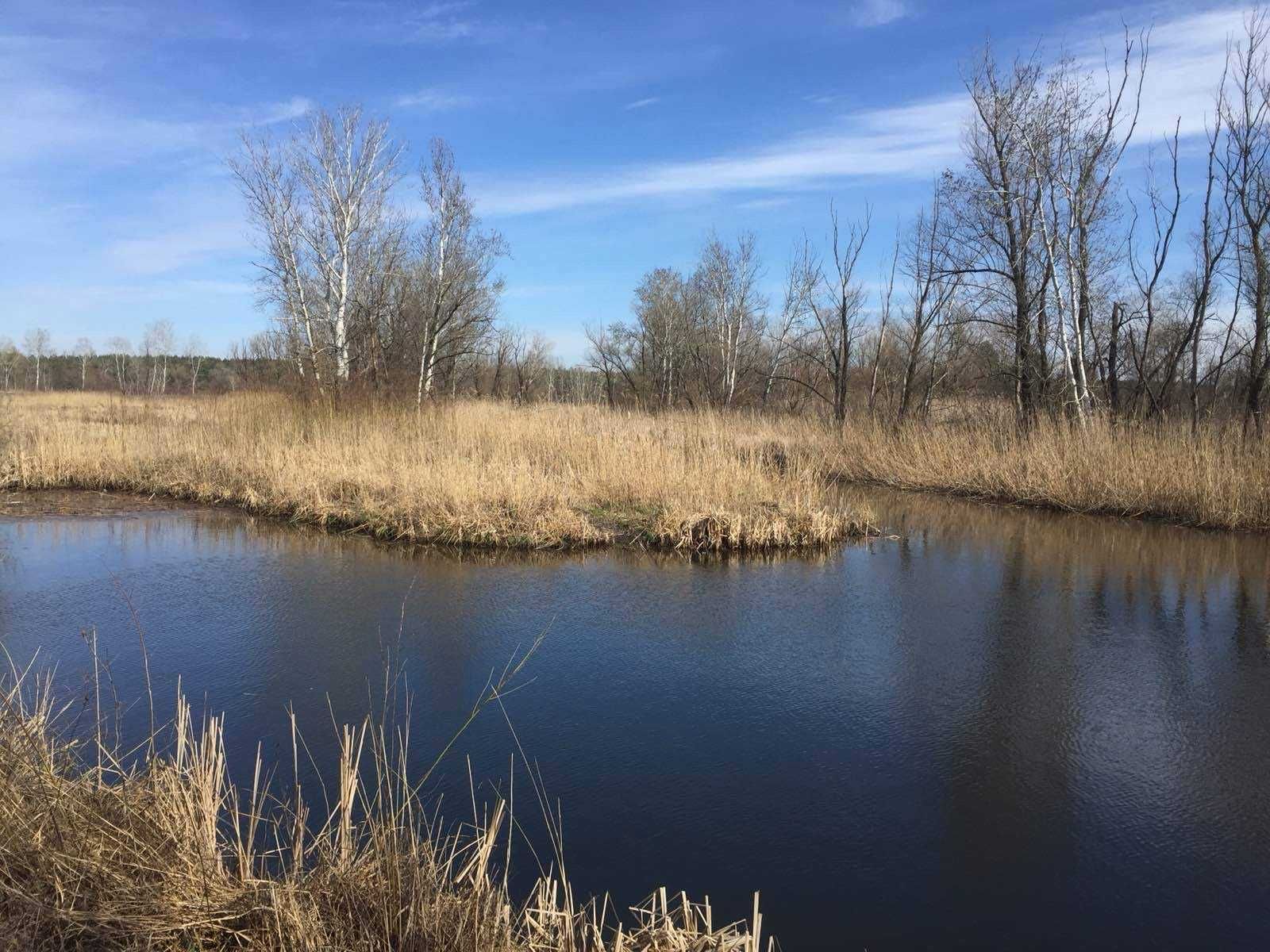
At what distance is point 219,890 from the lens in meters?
2.40

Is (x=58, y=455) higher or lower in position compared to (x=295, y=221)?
lower

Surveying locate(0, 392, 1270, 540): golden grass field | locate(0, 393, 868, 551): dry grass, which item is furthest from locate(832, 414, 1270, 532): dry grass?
locate(0, 393, 868, 551): dry grass

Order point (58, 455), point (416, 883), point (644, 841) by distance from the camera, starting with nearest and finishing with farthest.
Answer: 1. point (416, 883)
2. point (644, 841)
3. point (58, 455)

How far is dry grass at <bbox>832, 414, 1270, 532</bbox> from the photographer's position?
10.2m

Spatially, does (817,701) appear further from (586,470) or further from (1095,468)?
(1095,468)

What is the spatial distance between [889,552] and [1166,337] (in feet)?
58.7

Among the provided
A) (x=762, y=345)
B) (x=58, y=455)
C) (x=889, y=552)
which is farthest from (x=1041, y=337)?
(x=762, y=345)

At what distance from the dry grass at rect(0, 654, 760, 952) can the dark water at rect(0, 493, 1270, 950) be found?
2.07 ft

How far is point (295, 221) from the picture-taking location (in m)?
20.0

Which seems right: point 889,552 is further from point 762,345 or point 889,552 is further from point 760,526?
point 762,345

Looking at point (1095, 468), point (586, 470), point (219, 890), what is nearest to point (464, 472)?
point (586, 470)

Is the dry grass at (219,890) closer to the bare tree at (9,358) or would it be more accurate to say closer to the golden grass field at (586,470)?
the golden grass field at (586,470)

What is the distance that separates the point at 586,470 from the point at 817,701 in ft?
21.9

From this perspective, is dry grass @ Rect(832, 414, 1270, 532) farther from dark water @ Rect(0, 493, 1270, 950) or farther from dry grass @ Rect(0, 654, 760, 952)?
dry grass @ Rect(0, 654, 760, 952)
